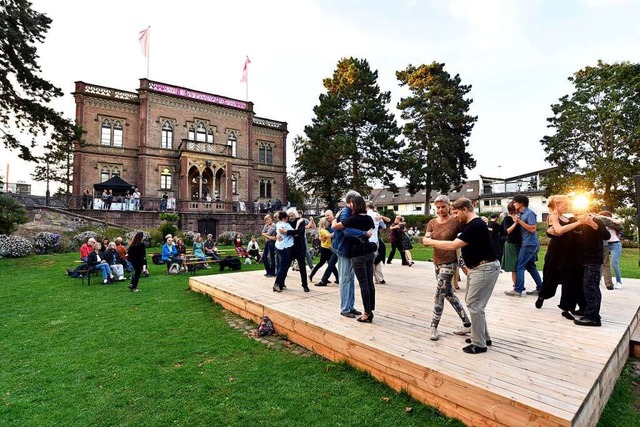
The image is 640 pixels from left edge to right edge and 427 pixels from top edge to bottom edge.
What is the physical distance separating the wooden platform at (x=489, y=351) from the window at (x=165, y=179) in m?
27.5

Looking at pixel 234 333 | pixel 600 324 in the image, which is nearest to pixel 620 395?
pixel 600 324

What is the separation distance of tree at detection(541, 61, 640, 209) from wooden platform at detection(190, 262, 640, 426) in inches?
974

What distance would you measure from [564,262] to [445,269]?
89.7 inches

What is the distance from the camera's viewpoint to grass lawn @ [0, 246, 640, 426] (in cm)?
310

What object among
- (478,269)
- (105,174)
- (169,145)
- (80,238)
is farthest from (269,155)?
(478,269)

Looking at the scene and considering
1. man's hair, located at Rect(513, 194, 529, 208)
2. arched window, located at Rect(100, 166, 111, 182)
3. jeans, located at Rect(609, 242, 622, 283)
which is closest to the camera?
man's hair, located at Rect(513, 194, 529, 208)

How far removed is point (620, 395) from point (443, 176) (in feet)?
97.2

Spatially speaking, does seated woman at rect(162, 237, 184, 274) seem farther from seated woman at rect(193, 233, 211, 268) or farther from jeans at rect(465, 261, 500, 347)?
jeans at rect(465, 261, 500, 347)

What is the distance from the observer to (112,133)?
29.3 metres

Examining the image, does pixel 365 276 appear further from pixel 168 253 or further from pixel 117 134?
pixel 117 134

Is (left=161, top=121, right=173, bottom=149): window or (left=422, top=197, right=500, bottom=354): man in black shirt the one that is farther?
(left=161, top=121, right=173, bottom=149): window

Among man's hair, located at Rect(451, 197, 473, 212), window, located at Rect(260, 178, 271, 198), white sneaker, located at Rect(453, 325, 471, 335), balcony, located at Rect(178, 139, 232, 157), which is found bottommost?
white sneaker, located at Rect(453, 325, 471, 335)

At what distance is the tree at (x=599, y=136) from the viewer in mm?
24812

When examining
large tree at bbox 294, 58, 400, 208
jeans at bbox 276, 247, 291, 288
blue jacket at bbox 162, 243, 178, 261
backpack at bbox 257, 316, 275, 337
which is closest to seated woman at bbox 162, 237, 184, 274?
blue jacket at bbox 162, 243, 178, 261
